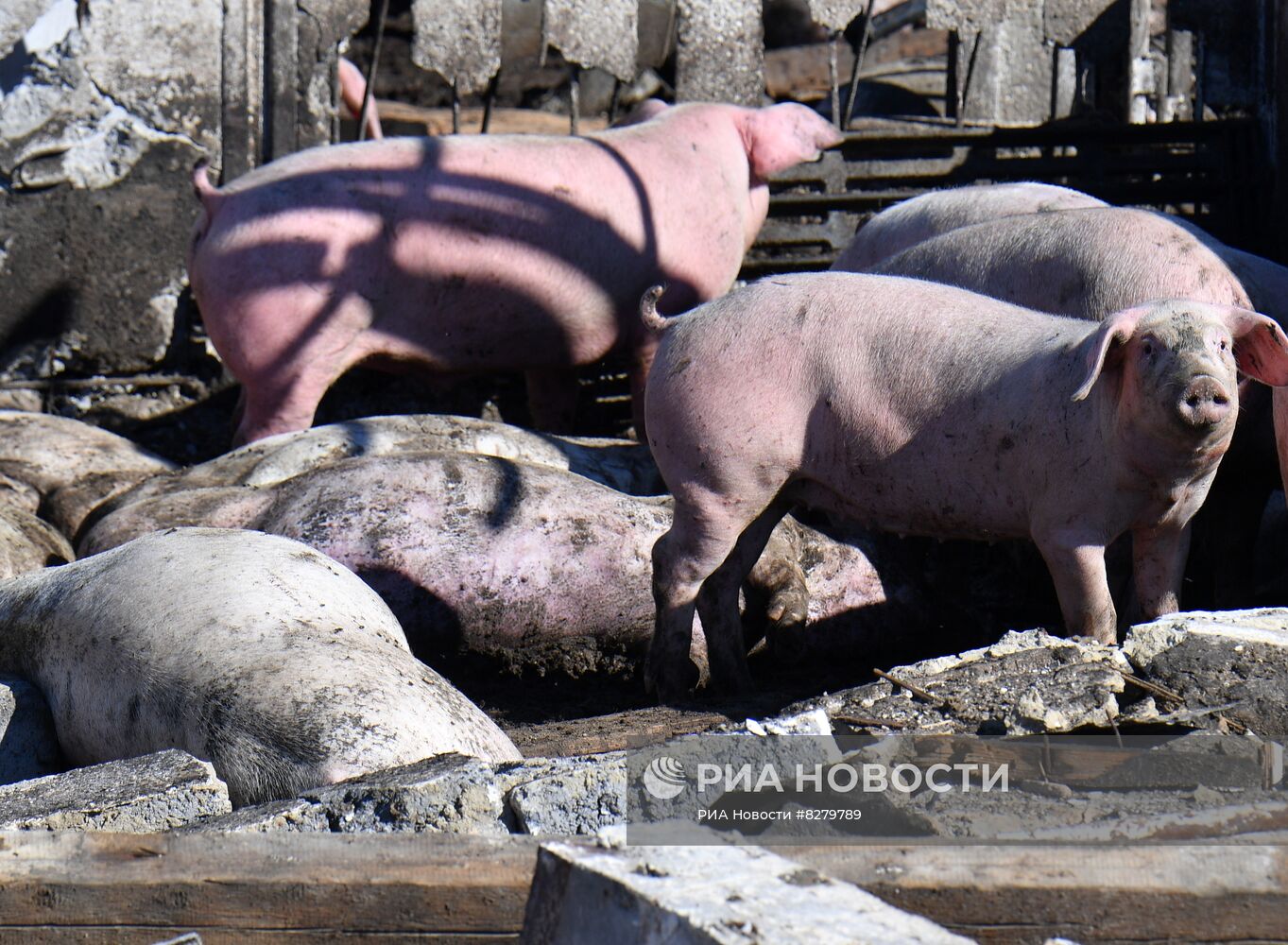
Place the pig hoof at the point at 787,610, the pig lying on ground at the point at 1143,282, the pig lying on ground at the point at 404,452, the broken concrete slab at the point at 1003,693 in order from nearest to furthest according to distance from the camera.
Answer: the broken concrete slab at the point at 1003,693 < the pig lying on ground at the point at 1143,282 < the pig hoof at the point at 787,610 < the pig lying on ground at the point at 404,452

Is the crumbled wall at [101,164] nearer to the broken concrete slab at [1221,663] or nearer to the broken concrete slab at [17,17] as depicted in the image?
the broken concrete slab at [17,17]

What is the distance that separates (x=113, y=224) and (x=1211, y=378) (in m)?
5.92

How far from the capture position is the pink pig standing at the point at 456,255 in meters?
6.70

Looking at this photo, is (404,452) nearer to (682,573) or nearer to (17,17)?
(682,573)

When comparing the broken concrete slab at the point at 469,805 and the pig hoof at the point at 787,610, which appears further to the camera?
the pig hoof at the point at 787,610

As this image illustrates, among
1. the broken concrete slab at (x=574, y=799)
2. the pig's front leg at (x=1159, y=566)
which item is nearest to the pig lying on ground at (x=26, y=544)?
the broken concrete slab at (x=574, y=799)

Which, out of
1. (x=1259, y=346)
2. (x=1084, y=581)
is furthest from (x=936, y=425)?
(x=1259, y=346)

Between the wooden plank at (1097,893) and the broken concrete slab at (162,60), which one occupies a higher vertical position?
the broken concrete slab at (162,60)

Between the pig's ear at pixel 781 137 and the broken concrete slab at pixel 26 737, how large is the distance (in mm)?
4429

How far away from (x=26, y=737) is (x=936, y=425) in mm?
2367

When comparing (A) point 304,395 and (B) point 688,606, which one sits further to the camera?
(A) point 304,395

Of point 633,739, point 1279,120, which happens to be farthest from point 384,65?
point 633,739

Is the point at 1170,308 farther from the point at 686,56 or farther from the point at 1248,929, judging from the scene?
the point at 686,56

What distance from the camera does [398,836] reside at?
8.18 ft
